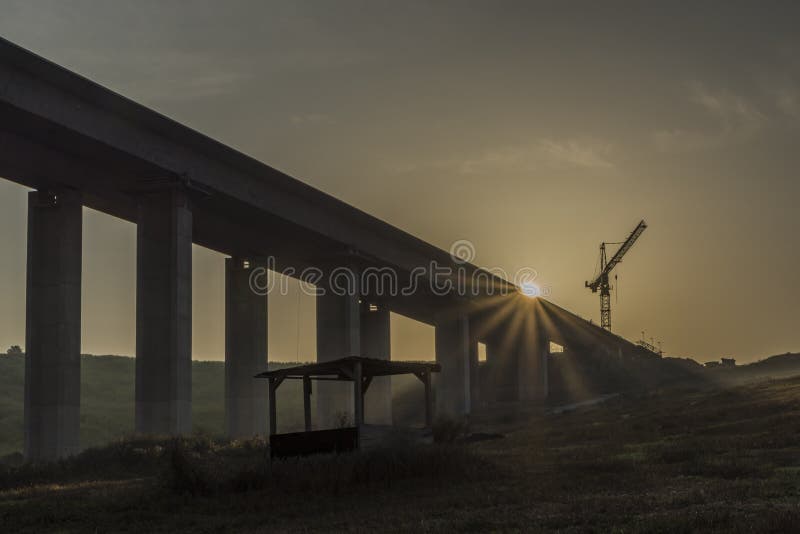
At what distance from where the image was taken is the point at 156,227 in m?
Result: 45.3

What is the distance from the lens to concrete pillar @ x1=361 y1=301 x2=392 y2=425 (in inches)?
3386

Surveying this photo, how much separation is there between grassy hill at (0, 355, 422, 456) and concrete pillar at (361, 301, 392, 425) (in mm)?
6538

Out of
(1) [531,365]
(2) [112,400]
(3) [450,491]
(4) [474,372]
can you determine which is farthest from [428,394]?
(2) [112,400]

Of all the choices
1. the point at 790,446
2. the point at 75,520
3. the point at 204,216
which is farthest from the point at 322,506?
the point at 204,216

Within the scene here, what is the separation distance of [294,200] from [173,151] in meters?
12.5

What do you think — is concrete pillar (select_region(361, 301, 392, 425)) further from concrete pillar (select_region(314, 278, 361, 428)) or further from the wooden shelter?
the wooden shelter

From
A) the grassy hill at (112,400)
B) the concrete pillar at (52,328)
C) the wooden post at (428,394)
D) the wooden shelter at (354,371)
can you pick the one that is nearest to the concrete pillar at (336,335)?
the grassy hill at (112,400)

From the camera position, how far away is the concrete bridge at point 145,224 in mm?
38875

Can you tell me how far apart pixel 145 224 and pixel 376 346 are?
44.9 metres

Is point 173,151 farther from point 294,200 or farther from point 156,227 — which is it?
point 294,200

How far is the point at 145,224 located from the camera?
45531mm

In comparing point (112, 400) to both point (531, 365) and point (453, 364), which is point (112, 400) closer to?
point (453, 364)

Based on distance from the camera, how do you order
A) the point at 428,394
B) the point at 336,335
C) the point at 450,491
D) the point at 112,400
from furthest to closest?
the point at 112,400
the point at 336,335
the point at 428,394
the point at 450,491

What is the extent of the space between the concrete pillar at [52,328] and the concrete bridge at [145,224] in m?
0.04
